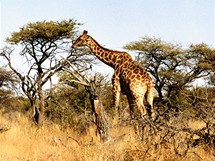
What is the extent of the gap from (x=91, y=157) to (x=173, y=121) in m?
1.02

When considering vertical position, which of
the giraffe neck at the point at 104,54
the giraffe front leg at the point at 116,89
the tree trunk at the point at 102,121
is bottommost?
the tree trunk at the point at 102,121

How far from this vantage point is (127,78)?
7.91 meters

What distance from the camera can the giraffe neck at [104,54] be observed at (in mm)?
8578

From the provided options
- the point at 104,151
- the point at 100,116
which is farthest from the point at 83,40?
the point at 104,151

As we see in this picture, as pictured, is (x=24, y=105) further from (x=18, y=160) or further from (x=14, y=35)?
(x=18, y=160)

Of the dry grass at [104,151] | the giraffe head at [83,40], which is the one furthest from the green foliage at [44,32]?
the dry grass at [104,151]

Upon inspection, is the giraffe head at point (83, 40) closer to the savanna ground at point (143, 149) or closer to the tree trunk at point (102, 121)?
the tree trunk at point (102, 121)

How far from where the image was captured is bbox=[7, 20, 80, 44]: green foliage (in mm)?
10836

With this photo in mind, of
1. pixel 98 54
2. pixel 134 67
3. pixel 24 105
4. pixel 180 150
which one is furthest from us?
pixel 24 105

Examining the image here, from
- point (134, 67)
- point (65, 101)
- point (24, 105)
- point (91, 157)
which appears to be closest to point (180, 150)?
point (91, 157)

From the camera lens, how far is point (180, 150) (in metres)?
4.57

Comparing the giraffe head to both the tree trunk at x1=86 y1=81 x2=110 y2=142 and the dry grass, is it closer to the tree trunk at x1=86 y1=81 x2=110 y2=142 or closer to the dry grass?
the dry grass

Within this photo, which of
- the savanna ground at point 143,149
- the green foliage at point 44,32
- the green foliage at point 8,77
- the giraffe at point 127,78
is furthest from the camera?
the green foliage at point 8,77

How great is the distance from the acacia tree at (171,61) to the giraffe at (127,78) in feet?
16.1
